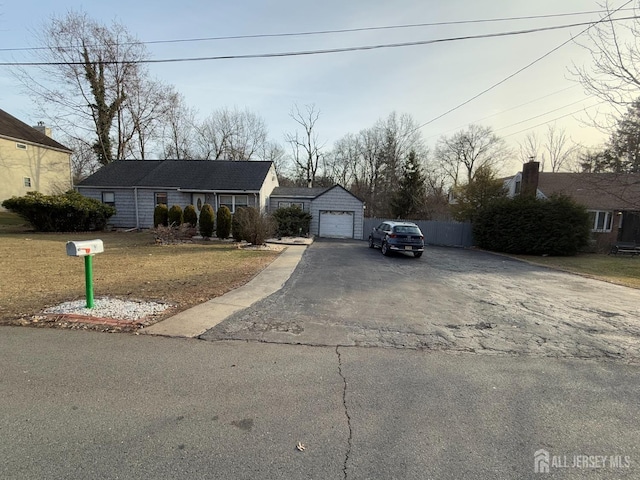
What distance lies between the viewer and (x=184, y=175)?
78.3ft

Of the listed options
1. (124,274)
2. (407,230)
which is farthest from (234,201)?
(124,274)

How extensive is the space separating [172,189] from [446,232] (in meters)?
20.4

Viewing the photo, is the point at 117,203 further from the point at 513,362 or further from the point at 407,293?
the point at 513,362

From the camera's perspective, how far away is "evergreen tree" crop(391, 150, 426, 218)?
1171 inches

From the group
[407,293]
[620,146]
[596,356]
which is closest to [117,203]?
[407,293]

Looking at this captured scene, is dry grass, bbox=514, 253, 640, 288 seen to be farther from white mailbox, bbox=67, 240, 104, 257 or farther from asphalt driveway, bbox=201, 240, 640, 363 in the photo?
white mailbox, bbox=67, 240, 104, 257

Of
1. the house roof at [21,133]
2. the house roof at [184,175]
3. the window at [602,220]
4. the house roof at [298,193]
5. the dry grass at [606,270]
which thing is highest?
the house roof at [21,133]

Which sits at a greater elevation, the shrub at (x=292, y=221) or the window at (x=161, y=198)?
the window at (x=161, y=198)

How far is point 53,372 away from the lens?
3.35m

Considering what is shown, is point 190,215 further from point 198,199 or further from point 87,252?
point 87,252

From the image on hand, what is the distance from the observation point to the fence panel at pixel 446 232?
23.4m

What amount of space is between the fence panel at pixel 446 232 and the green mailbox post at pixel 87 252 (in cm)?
2078

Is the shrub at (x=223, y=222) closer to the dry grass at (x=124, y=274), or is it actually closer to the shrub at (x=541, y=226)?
the dry grass at (x=124, y=274)

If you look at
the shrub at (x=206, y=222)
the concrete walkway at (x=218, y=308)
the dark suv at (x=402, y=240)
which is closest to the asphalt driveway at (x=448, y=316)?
the concrete walkway at (x=218, y=308)
